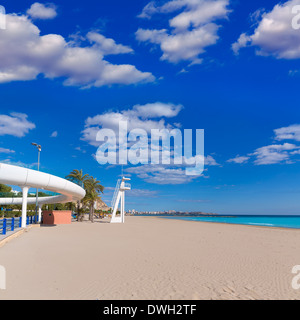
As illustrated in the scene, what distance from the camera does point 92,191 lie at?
51500 mm

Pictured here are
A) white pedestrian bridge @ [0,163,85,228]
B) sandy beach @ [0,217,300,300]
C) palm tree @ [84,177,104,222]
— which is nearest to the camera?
sandy beach @ [0,217,300,300]

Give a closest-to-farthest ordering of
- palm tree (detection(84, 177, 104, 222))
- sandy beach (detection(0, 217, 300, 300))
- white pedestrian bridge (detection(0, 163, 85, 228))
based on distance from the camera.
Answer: sandy beach (detection(0, 217, 300, 300))
white pedestrian bridge (detection(0, 163, 85, 228))
palm tree (detection(84, 177, 104, 222))

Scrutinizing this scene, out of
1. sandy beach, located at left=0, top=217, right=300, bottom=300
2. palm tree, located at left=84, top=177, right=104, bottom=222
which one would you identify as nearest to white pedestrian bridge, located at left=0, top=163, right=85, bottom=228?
sandy beach, located at left=0, top=217, right=300, bottom=300

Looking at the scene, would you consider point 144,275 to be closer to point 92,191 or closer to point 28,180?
point 28,180

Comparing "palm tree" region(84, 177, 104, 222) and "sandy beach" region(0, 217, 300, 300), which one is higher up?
"palm tree" region(84, 177, 104, 222)

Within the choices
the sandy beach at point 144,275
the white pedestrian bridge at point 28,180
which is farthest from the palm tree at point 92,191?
the sandy beach at point 144,275

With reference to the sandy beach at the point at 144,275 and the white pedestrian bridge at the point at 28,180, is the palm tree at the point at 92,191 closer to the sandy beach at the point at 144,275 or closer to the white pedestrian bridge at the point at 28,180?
the white pedestrian bridge at the point at 28,180

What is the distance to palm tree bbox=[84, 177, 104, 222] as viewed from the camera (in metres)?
50.3

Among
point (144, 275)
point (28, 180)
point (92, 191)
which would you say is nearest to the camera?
point (144, 275)

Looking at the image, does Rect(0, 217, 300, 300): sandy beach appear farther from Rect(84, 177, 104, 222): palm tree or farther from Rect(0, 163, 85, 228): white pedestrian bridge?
Rect(84, 177, 104, 222): palm tree

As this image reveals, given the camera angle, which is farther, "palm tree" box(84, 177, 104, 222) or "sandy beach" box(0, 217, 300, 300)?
"palm tree" box(84, 177, 104, 222)

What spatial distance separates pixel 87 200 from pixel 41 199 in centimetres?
1086

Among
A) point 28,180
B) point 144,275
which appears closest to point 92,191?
point 28,180
